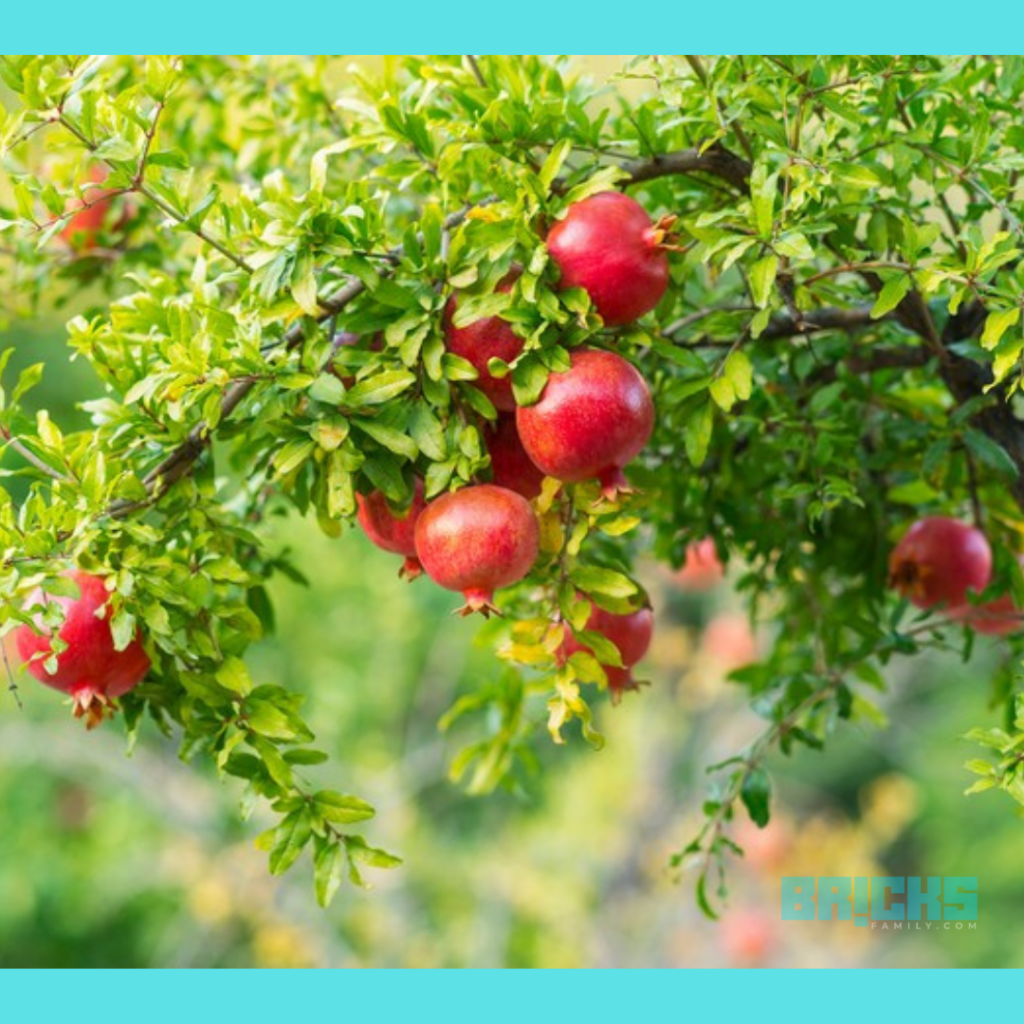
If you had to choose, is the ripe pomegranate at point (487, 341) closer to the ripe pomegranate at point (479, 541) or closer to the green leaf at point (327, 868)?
the ripe pomegranate at point (479, 541)

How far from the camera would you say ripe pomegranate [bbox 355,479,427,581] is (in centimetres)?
70

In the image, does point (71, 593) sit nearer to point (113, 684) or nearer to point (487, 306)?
point (113, 684)

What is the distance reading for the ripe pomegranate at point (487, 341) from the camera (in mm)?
663

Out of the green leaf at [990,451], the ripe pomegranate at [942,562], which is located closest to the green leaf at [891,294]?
the green leaf at [990,451]

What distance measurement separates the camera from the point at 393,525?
2.31 feet

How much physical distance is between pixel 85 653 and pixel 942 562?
53 cm

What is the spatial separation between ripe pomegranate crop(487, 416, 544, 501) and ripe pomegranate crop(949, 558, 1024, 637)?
1.22 feet

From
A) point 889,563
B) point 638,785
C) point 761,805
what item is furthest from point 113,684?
point 638,785

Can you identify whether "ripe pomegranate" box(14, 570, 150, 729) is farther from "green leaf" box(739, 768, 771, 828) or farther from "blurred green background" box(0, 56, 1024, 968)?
"blurred green background" box(0, 56, 1024, 968)

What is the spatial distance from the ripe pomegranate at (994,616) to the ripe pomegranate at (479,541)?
0.40 meters

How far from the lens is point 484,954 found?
102 inches

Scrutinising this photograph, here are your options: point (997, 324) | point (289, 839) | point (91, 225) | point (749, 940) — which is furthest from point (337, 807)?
point (749, 940)

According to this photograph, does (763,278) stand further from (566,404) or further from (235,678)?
(235,678)

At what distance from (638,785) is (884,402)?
178 centimetres
